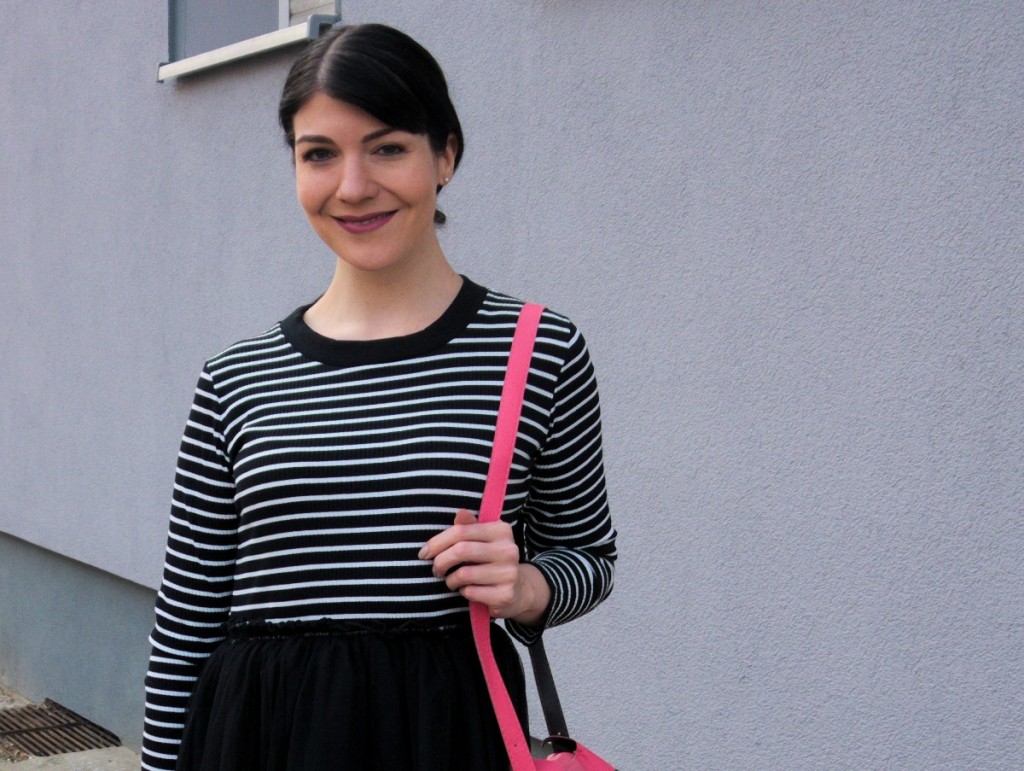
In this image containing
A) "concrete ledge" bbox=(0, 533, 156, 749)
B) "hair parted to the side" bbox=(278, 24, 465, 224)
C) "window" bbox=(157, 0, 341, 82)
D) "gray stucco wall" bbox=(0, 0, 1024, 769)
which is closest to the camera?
"hair parted to the side" bbox=(278, 24, 465, 224)

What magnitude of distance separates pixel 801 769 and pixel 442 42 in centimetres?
236

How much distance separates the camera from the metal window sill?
4586mm

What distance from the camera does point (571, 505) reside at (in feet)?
5.75

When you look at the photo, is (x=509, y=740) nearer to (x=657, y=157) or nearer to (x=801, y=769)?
(x=801, y=769)

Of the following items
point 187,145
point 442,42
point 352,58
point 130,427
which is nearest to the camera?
point 352,58

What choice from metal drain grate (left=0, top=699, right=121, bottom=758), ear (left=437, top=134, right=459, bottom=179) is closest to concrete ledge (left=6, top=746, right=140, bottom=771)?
metal drain grate (left=0, top=699, right=121, bottom=758)

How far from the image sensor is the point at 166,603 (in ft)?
5.87

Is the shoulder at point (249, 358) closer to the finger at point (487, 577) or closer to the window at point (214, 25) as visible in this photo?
the finger at point (487, 577)

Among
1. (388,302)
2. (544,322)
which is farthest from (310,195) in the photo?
(544,322)

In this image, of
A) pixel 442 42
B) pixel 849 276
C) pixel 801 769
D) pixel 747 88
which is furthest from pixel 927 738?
pixel 442 42

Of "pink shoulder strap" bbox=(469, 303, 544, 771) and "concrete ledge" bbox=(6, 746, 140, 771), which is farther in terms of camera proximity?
"concrete ledge" bbox=(6, 746, 140, 771)

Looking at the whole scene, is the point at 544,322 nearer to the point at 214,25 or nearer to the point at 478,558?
the point at 478,558

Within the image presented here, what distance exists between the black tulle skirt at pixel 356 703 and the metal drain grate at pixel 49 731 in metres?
4.71

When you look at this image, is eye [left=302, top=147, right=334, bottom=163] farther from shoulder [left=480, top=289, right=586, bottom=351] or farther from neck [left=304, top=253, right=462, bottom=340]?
shoulder [left=480, top=289, right=586, bottom=351]
